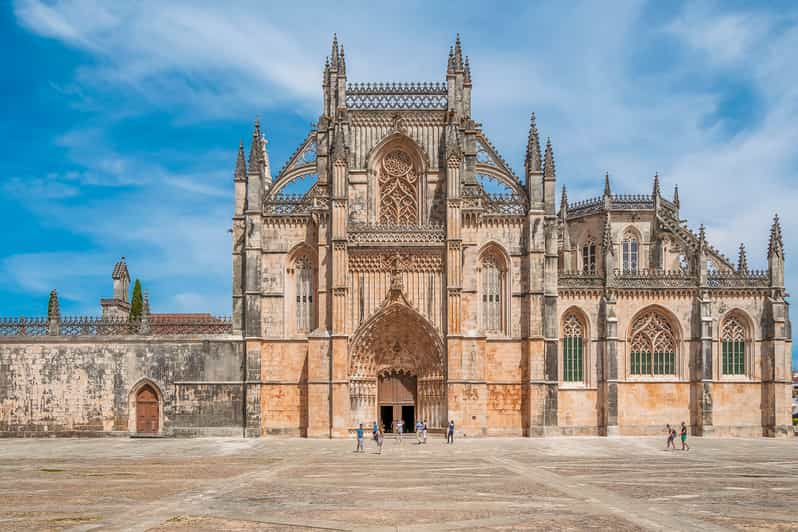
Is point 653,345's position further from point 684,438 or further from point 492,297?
point 684,438

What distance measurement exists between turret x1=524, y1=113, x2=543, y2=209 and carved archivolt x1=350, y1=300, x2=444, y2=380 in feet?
30.1

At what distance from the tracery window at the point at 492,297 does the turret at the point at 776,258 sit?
53.0ft

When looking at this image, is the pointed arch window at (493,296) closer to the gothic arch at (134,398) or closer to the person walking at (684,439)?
the person walking at (684,439)

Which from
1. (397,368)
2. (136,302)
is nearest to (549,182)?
(397,368)

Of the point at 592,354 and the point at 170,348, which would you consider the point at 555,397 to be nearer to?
the point at 592,354

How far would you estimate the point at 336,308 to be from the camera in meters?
45.4

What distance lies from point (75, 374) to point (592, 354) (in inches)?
1122

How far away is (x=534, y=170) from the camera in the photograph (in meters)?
47.5

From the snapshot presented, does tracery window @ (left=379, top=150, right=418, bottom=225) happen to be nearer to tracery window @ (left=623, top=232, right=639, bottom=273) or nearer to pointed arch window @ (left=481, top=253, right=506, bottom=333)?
pointed arch window @ (left=481, top=253, right=506, bottom=333)

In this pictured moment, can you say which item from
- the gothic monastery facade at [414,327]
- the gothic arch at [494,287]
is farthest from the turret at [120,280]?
the gothic arch at [494,287]

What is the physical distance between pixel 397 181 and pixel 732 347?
2171cm

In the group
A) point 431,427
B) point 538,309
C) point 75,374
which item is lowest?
point 431,427

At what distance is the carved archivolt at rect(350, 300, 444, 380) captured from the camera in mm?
45938

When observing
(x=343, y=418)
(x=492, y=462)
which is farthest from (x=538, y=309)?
(x=492, y=462)
